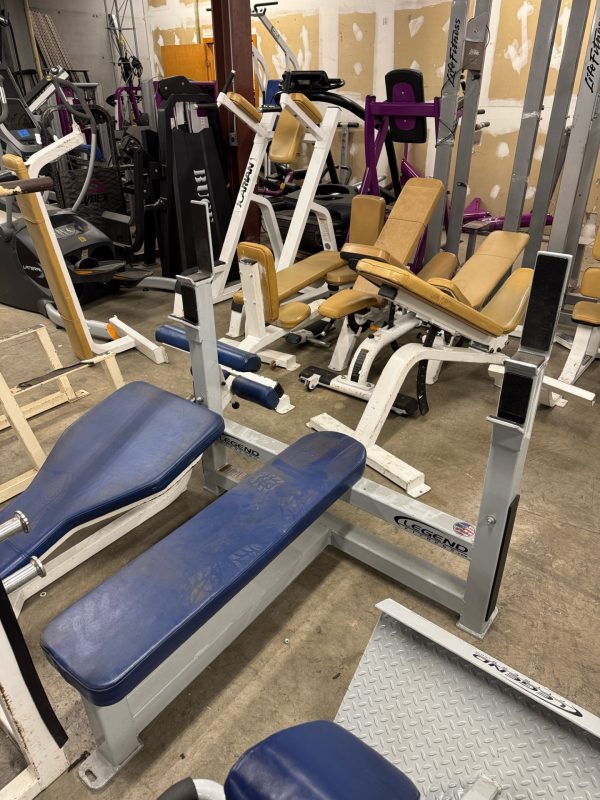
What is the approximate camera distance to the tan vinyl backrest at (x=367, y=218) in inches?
136

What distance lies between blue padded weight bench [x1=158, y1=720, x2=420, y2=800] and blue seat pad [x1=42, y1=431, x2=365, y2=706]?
303mm

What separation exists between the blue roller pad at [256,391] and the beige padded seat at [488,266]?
1431 mm

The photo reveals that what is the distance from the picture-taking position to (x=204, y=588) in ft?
4.48

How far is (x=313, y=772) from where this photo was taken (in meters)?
0.92

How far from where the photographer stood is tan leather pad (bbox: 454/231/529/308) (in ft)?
9.75

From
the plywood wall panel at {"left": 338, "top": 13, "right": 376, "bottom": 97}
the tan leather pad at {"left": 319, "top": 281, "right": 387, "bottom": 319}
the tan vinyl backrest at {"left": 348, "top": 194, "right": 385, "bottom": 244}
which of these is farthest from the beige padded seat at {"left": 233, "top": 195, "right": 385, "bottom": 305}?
the plywood wall panel at {"left": 338, "top": 13, "right": 376, "bottom": 97}

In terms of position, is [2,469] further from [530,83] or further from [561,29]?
[561,29]

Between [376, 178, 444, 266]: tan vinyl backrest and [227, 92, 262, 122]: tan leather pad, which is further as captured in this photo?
[227, 92, 262, 122]: tan leather pad

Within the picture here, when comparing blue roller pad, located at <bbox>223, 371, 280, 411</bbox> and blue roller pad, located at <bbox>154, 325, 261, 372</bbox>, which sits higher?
blue roller pad, located at <bbox>154, 325, 261, 372</bbox>

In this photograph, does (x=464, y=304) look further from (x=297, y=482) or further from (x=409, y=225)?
(x=297, y=482)

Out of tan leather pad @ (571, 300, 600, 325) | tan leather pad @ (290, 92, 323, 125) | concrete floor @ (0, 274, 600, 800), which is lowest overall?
concrete floor @ (0, 274, 600, 800)

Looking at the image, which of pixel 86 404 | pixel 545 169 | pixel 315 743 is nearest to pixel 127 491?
pixel 315 743

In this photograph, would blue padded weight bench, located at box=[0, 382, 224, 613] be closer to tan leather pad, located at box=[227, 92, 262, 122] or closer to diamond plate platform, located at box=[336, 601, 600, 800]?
diamond plate platform, located at box=[336, 601, 600, 800]

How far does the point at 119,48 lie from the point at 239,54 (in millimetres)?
5988
